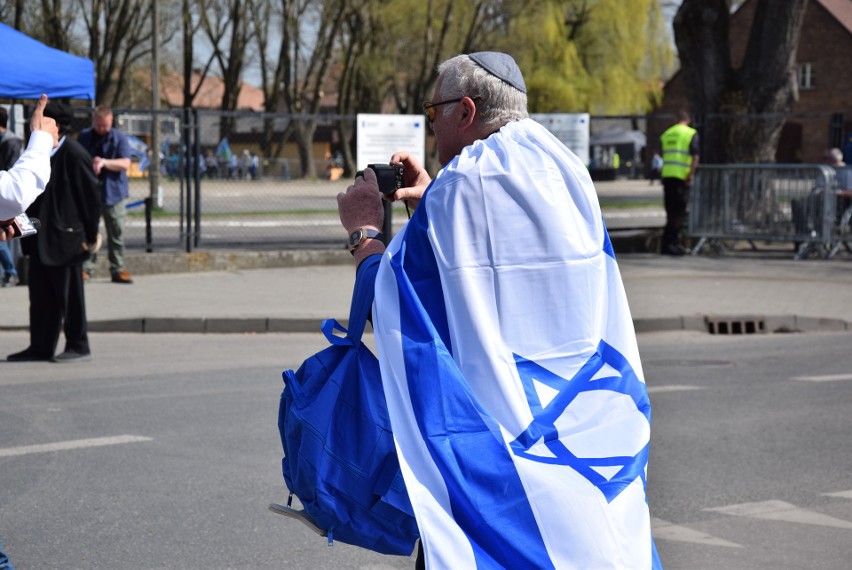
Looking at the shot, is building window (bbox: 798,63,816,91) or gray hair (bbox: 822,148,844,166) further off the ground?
building window (bbox: 798,63,816,91)

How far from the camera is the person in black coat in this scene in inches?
387

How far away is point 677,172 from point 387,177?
1678 centimetres

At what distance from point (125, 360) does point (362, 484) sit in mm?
7723

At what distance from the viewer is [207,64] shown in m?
62.3

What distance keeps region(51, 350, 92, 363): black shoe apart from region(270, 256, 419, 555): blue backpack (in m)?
7.41

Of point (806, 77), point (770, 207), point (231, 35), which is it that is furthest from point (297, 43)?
point (770, 207)

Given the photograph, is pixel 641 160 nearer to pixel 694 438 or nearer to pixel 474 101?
pixel 694 438

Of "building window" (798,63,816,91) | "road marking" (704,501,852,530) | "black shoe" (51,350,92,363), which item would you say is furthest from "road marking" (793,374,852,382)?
"building window" (798,63,816,91)

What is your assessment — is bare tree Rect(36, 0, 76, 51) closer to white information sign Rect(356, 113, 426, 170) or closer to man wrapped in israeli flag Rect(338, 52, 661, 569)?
white information sign Rect(356, 113, 426, 170)

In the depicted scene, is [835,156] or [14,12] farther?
[14,12]

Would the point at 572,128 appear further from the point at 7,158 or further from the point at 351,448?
the point at 351,448

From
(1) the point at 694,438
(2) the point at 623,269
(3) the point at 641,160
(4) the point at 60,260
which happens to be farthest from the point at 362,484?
(3) the point at 641,160

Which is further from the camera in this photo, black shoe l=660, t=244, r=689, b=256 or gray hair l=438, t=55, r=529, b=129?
black shoe l=660, t=244, r=689, b=256

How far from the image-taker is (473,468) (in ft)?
9.00
